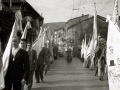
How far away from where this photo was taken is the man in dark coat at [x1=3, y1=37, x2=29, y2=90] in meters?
5.93

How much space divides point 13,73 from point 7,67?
0.20 meters

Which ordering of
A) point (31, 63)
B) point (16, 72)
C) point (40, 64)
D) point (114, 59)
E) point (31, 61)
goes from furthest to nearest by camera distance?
point (40, 64), point (31, 61), point (31, 63), point (114, 59), point (16, 72)

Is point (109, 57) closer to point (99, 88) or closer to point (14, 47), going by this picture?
point (14, 47)

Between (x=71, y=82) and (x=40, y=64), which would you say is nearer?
(x=71, y=82)

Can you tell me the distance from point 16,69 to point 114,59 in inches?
97.9

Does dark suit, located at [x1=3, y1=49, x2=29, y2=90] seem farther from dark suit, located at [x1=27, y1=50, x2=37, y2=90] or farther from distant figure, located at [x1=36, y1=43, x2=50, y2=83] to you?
distant figure, located at [x1=36, y1=43, x2=50, y2=83]

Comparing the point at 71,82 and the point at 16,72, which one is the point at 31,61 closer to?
the point at 71,82

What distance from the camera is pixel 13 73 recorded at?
5910mm

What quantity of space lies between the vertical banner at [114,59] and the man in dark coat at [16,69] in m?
2.16

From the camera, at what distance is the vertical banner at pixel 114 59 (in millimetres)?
6439

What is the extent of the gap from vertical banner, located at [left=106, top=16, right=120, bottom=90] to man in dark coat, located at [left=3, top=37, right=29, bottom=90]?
216 cm

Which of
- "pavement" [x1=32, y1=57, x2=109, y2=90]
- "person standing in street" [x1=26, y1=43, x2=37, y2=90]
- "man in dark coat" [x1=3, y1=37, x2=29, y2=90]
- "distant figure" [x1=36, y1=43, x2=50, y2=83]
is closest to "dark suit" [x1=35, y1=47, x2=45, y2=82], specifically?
"distant figure" [x1=36, y1=43, x2=50, y2=83]

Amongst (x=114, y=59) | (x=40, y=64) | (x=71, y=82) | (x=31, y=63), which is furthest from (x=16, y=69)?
(x=40, y=64)

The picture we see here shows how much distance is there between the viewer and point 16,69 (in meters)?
5.92
